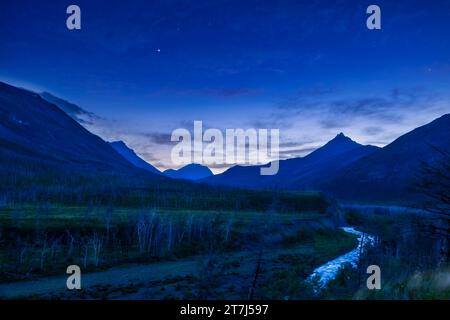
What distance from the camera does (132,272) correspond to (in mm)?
60938

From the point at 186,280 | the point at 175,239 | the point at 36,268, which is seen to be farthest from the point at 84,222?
the point at 186,280

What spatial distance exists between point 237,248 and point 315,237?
3256cm

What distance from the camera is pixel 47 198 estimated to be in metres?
154

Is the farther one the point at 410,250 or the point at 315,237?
the point at 315,237
